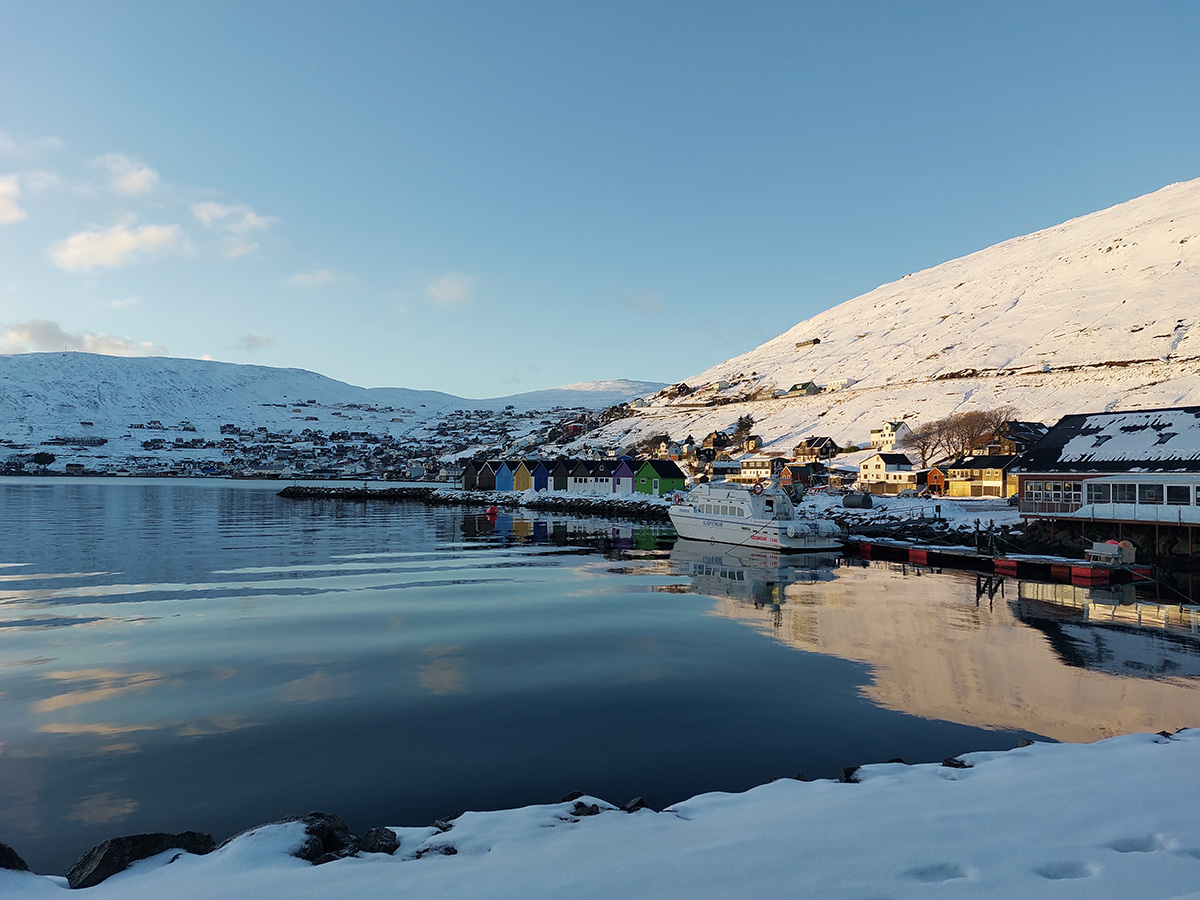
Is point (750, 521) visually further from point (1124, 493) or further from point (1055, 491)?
point (1124, 493)

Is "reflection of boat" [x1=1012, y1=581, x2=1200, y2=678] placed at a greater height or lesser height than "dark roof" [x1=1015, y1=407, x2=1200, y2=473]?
lesser

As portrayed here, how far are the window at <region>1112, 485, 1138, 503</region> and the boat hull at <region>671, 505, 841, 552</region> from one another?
589 inches

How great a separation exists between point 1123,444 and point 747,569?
79.9ft

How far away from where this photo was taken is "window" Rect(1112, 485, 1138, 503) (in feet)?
123

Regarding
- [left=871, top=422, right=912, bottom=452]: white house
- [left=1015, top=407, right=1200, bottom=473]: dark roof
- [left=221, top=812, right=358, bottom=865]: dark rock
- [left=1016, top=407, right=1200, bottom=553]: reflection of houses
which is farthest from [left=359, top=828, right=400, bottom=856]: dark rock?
[left=871, top=422, right=912, bottom=452]: white house

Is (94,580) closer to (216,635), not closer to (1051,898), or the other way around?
(216,635)

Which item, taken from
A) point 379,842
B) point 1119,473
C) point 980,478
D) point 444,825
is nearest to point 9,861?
point 379,842

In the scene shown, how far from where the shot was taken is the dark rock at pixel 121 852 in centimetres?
662

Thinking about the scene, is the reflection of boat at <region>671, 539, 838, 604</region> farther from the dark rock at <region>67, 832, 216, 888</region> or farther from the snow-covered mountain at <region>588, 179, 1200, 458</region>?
the snow-covered mountain at <region>588, 179, 1200, 458</region>

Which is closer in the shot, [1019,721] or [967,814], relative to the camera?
[967,814]

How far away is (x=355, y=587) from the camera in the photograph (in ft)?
89.0

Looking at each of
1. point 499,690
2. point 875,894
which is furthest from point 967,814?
point 499,690

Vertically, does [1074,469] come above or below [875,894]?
above

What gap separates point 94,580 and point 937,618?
107 feet
